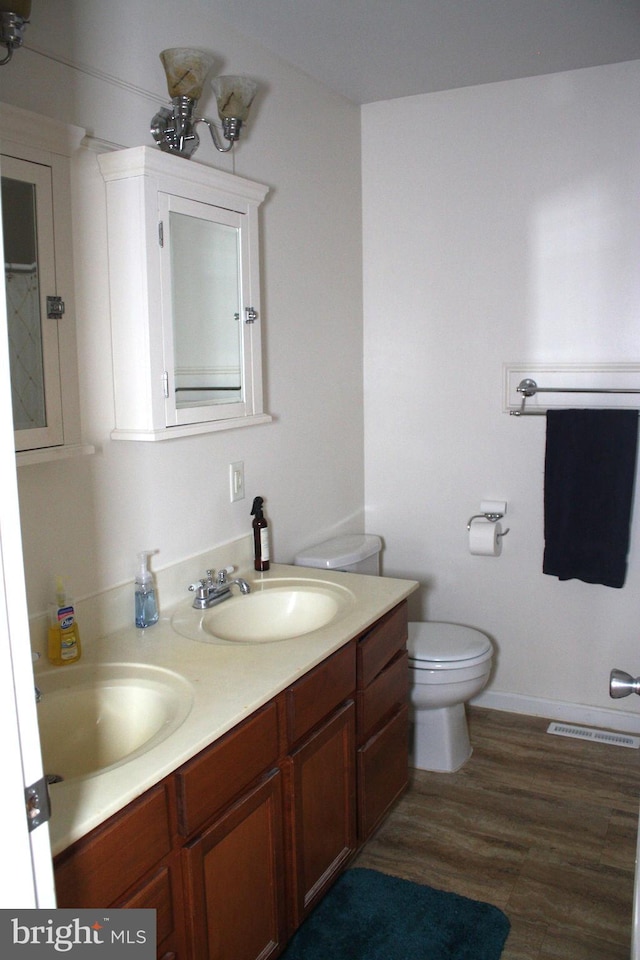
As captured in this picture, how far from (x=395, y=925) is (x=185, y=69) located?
2.23m

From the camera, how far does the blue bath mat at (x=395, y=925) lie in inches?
79.9

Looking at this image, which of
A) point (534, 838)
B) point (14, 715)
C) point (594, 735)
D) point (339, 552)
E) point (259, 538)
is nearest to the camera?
point (14, 715)

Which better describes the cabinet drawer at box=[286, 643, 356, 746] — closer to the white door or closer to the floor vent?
the white door

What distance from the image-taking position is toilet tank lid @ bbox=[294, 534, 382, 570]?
290cm

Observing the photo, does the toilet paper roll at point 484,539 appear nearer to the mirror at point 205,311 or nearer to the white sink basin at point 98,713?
the mirror at point 205,311

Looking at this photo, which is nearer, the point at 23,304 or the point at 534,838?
the point at 23,304

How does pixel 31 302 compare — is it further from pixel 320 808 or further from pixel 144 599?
A: pixel 320 808

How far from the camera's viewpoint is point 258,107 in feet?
8.54

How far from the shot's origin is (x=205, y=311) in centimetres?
217

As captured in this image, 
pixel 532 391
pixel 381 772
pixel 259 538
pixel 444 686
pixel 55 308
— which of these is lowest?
pixel 381 772

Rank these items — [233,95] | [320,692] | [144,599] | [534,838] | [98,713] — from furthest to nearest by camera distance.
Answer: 1. [534,838]
2. [233,95]
3. [144,599]
4. [320,692]
5. [98,713]

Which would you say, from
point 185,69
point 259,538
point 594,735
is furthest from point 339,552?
point 185,69

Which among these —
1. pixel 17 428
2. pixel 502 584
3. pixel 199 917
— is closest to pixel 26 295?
pixel 17 428

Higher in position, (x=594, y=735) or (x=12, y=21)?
(x=12, y=21)
